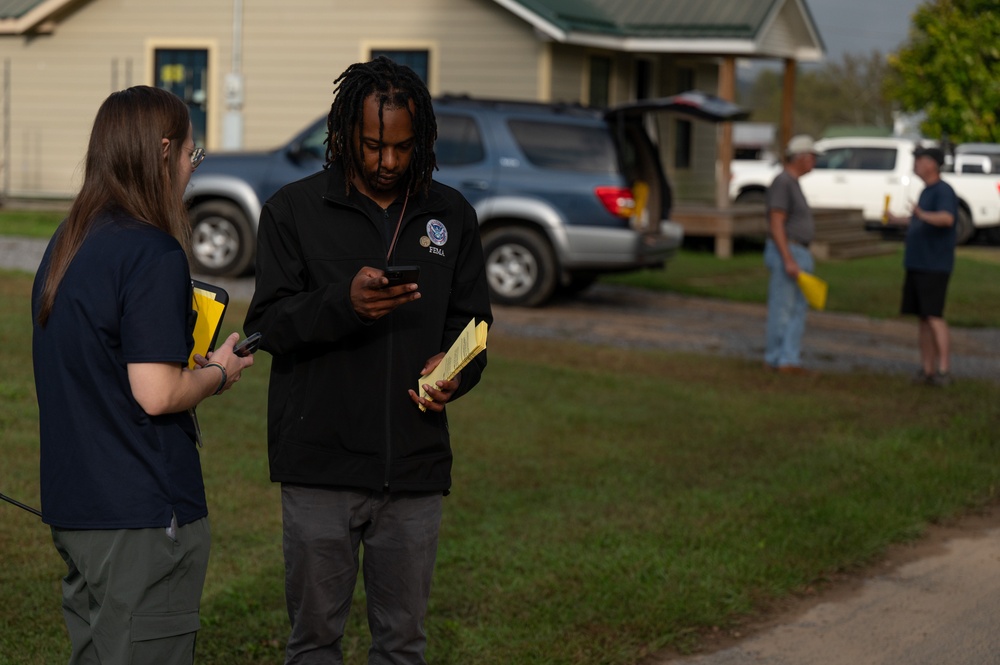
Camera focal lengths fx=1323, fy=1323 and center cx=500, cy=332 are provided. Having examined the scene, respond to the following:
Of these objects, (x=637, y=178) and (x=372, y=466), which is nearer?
(x=372, y=466)

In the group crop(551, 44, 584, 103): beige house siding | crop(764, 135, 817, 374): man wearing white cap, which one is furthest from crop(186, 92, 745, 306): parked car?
crop(551, 44, 584, 103): beige house siding

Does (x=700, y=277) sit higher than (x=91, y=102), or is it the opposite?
(x=91, y=102)

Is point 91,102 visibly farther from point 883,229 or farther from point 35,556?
point 35,556

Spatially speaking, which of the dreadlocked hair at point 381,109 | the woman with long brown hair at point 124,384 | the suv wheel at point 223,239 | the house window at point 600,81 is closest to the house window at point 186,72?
the house window at point 600,81

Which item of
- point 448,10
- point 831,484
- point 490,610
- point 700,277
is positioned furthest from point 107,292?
point 448,10

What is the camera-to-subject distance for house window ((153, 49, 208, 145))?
22156 millimetres

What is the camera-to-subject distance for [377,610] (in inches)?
142

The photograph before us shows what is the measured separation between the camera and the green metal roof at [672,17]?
21.1 meters

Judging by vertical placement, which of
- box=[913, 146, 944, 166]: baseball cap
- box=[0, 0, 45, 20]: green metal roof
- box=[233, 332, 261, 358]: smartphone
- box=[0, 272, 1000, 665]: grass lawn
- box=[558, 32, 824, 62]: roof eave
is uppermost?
box=[0, 0, 45, 20]: green metal roof

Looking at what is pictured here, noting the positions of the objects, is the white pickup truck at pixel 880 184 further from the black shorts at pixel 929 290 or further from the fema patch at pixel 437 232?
the fema patch at pixel 437 232

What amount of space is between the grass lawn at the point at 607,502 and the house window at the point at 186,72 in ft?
41.2

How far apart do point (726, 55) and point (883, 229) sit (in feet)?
23.2

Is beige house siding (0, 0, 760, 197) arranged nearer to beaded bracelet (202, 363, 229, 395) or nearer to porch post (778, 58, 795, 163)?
porch post (778, 58, 795, 163)

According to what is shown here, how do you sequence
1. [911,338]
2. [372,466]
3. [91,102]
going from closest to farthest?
[372,466], [911,338], [91,102]
